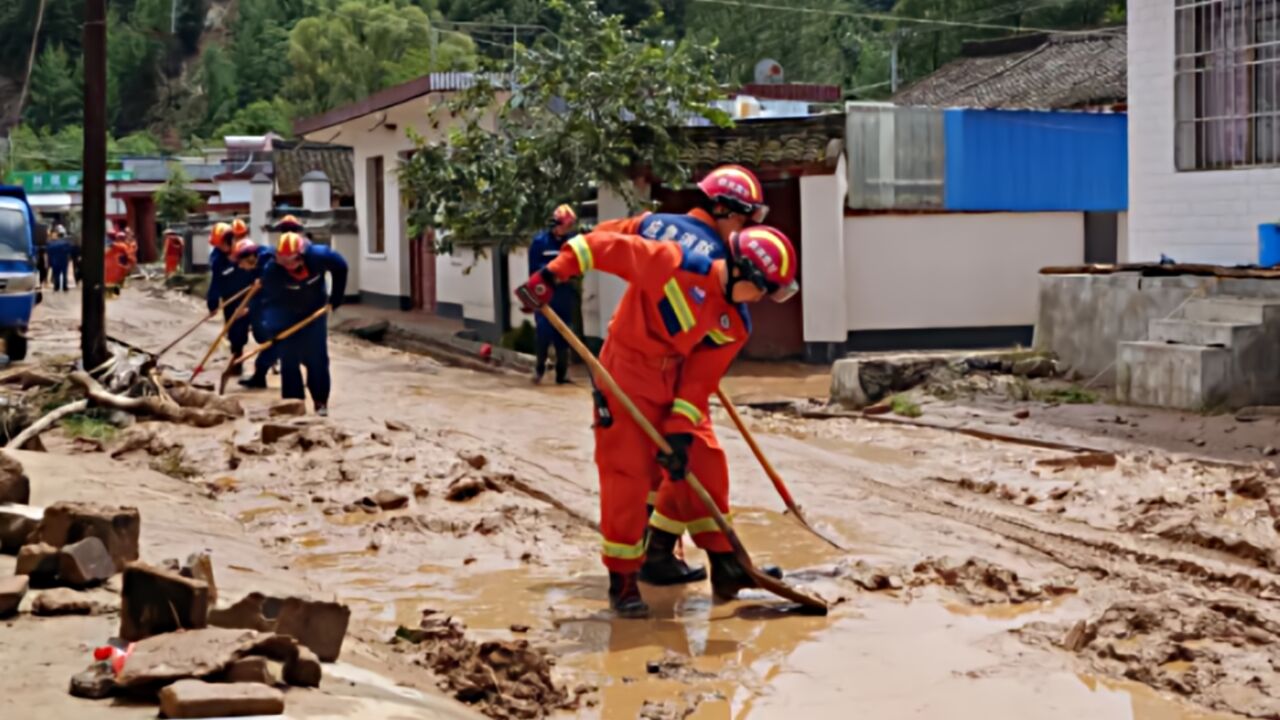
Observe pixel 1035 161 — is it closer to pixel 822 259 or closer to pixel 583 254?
pixel 822 259

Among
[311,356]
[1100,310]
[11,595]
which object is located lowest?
[11,595]

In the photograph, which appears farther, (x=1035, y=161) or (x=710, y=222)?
(x=1035, y=161)

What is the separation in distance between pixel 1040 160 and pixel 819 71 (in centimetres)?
3746

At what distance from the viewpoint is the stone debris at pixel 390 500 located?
30.1ft

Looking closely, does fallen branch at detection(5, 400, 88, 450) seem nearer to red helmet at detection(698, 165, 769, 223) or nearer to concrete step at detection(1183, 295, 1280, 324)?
red helmet at detection(698, 165, 769, 223)

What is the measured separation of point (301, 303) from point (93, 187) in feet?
6.89

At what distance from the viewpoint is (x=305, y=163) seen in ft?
125

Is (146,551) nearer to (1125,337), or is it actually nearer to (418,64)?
(1125,337)

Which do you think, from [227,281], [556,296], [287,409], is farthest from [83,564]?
[227,281]

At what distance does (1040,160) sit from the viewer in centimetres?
1972

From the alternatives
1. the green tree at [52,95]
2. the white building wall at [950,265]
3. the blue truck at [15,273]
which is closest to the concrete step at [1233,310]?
the white building wall at [950,265]

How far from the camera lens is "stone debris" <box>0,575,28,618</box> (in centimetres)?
541

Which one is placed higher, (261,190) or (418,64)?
(418,64)

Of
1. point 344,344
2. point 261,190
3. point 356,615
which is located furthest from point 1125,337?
point 261,190
